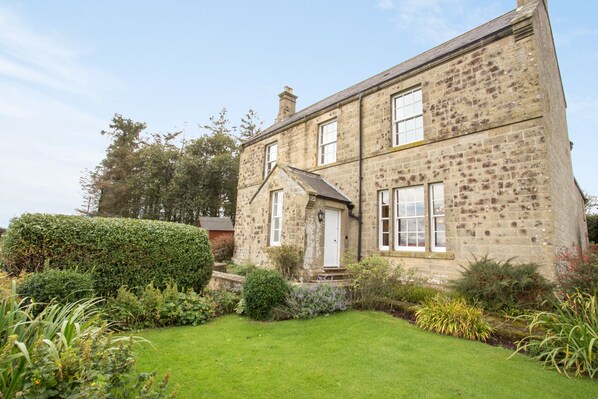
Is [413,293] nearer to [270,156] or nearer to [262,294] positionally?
[262,294]

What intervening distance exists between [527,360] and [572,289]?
2.19 metres

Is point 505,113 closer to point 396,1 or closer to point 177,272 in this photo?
point 396,1

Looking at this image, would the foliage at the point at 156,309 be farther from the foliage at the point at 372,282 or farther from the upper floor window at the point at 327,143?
the upper floor window at the point at 327,143

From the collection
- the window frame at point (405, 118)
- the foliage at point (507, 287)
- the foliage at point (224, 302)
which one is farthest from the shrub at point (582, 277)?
the foliage at point (224, 302)

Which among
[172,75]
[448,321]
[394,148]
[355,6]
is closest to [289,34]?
[355,6]

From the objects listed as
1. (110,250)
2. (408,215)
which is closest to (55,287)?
(110,250)

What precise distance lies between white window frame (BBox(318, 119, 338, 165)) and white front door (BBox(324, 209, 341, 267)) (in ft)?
10.7

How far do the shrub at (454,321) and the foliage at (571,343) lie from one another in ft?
2.43

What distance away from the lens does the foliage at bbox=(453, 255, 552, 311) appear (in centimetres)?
666

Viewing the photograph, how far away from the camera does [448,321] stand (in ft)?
20.2

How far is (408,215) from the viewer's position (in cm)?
1030

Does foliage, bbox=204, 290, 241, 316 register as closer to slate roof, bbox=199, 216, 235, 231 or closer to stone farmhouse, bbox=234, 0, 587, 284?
stone farmhouse, bbox=234, 0, 587, 284

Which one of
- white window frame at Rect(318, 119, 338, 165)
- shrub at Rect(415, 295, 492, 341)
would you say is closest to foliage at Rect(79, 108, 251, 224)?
white window frame at Rect(318, 119, 338, 165)

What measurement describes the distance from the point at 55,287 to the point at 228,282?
5345mm
